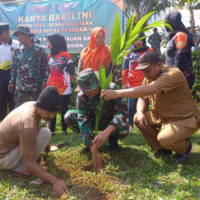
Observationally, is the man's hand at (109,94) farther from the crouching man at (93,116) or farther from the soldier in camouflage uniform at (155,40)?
the soldier in camouflage uniform at (155,40)

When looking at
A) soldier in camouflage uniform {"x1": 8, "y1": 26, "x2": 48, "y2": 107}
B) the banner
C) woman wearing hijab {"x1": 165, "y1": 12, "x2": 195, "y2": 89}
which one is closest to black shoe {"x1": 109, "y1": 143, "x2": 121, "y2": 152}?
woman wearing hijab {"x1": 165, "y1": 12, "x2": 195, "y2": 89}

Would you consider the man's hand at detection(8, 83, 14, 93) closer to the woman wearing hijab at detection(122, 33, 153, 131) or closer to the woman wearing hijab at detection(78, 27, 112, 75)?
the woman wearing hijab at detection(78, 27, 112, 75)

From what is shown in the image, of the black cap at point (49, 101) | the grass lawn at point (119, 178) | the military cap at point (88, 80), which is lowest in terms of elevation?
the grass lawn at point (119, 178)

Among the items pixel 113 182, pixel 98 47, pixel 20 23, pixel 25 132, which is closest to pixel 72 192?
pixel 113 182

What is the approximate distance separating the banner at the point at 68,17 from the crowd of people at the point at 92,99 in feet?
4.31

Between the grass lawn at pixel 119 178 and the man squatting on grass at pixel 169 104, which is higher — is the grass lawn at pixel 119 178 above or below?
below

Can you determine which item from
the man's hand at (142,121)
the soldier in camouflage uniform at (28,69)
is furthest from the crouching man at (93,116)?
the soldier in camouflage uniform at (28,69)

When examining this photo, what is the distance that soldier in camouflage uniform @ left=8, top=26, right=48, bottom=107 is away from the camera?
3.55 meters

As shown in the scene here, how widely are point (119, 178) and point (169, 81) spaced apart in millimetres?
1080

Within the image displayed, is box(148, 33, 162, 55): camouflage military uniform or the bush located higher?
box(148, 33, 162, 55): camouflage military uniform

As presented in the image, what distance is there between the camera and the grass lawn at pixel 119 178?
1.99 m

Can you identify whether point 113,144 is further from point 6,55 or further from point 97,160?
point 6,55

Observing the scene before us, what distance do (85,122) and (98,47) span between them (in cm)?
146

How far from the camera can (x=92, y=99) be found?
8.85 feet
